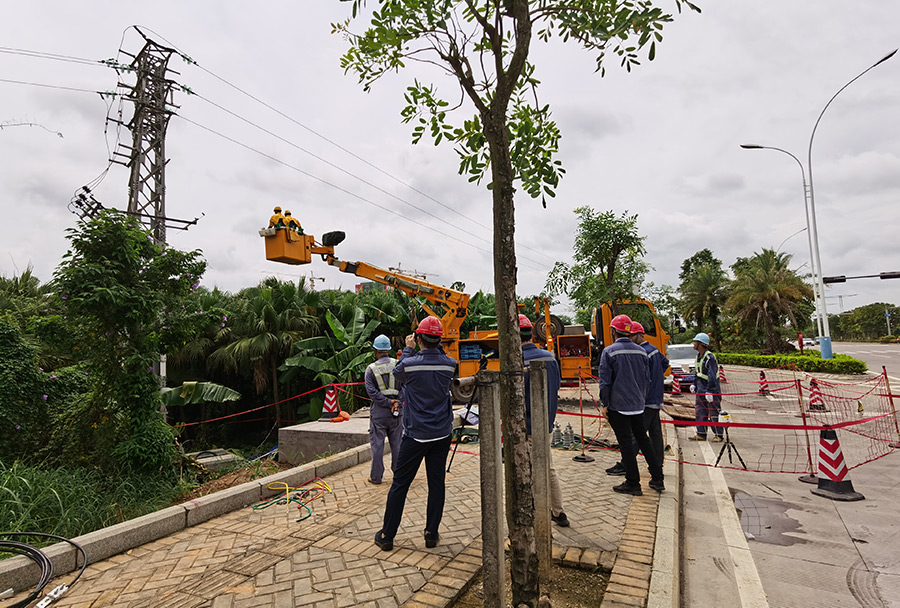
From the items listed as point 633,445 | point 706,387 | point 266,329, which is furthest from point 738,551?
point 266,329

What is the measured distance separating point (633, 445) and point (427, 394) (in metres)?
2.66

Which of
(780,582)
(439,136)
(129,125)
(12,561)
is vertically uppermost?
(129,125)

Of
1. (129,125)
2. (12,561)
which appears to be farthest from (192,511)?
(129,125)

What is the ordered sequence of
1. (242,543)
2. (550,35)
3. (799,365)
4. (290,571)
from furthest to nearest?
(799,365) → (242,543) → (290,571) → (550,35)

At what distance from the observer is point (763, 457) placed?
7570mm

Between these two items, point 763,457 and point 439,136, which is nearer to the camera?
point 439,136

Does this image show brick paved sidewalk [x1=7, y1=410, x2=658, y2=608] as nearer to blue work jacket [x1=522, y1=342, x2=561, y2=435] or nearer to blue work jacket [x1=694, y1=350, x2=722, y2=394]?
blue work jacket [x1=522, y1=342, x2=561, y2=435]

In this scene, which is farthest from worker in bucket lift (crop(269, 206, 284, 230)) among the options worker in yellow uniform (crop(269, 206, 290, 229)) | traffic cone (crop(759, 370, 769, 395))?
traffic cone (crop(759, 370, 769, 395))

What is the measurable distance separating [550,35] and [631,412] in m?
3.93

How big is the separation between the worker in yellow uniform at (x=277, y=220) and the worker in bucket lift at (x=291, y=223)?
0.23 ft

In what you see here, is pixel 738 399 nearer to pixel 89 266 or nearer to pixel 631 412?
pixel 631 412

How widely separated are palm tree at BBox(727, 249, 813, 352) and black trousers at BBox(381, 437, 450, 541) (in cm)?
A: 3062

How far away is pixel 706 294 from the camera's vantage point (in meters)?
35.3

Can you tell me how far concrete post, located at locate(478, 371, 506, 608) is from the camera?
116 inches
